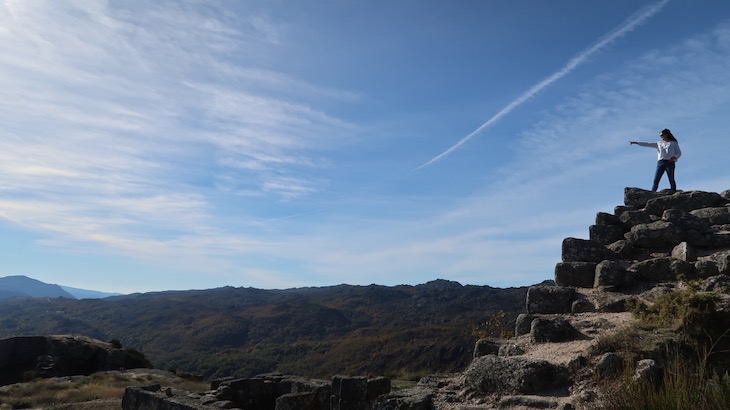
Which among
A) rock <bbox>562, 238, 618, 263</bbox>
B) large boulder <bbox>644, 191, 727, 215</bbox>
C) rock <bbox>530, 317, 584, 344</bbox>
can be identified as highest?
large boulder <bbox>644, 191, 727, 215</bbox>

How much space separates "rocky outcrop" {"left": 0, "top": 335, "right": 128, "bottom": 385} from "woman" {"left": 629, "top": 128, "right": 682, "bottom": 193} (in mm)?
30629

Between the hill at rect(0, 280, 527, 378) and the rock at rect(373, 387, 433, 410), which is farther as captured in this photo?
the hill at rect(0, 280, 527, 378)

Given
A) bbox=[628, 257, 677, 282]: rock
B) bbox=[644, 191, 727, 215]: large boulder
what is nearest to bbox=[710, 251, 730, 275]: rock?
bbox=[628, 257, 677, 282]: rock

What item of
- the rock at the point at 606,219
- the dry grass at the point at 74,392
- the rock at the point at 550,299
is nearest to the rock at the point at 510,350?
the rock at the point at 550,299

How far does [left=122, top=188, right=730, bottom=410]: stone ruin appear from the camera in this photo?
5641 mm

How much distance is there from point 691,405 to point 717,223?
23.3 feet

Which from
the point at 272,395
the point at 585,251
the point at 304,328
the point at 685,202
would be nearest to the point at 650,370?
the point at 585,251

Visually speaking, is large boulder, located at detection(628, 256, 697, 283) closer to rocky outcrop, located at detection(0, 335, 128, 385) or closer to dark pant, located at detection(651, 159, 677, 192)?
dark pant, located at detection(651, 159, 677, 192)

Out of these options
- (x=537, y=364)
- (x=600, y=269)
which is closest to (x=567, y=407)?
(x=537, y=364)

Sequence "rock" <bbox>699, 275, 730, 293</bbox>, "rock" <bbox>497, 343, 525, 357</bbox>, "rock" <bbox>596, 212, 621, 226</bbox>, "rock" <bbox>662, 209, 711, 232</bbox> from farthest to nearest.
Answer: "rock" <bbox>596, 212, 621, 226</bbox>, "rock" <bbox>662, 209, 711, 232</bbox>, "rock" <bbox>699, 275, 730, 293</bbox>, "rock" <bbox>497, 343, 525, 357</bbox>

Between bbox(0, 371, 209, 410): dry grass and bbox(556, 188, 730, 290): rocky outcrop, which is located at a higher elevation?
bbox(556, 188, 730, 290): rocky outcrop

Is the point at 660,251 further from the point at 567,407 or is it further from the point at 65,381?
the point at 65,381

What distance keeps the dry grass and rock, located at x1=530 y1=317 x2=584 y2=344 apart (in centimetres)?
1248

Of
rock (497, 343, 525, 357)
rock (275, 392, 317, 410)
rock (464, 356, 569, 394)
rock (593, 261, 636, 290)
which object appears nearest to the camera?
rock (464, 356, 569, 394)
